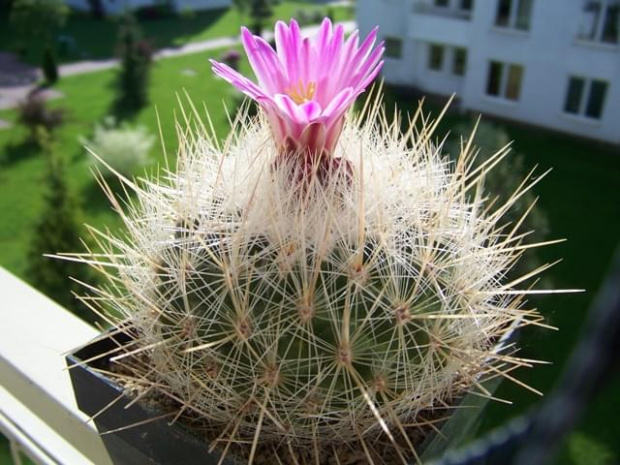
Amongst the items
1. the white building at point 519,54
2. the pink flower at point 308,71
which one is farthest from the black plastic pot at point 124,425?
the white building at point 519,54

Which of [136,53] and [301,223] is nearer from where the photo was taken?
[301,223]

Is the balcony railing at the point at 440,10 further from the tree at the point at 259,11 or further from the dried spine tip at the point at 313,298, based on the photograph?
the dried spine tip at the point at 313,298

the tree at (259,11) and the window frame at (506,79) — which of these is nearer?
the window frame at (506,79)

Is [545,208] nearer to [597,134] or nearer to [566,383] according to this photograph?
[597,134]

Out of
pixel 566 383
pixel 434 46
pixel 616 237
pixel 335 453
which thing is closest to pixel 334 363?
pixel 335 453

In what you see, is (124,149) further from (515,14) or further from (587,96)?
(587,96)

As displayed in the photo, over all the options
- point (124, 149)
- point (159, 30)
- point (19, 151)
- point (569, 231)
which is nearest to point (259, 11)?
point (159, 30)
